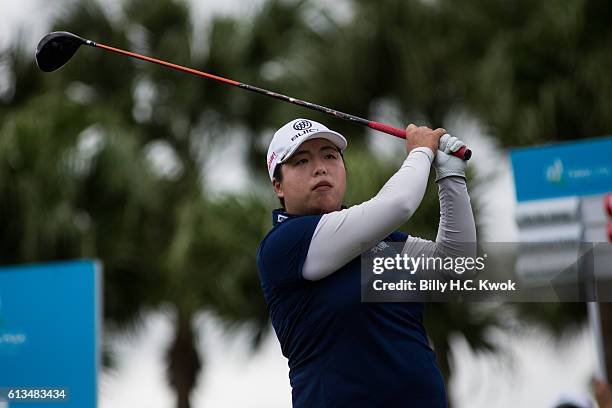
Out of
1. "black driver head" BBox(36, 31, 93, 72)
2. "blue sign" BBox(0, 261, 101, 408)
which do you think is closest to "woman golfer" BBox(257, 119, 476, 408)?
"black driver head" BBox(36, 31, 93, 72)

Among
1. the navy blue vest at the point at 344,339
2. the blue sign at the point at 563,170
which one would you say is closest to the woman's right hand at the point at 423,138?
the navy blue vest at the point at 344,339

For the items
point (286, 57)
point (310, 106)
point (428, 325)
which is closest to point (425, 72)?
point (286, 57)

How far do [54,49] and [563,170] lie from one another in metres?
5.25

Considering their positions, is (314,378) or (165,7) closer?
(314,378)

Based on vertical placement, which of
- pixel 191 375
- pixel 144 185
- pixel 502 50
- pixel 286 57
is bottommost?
pixel 191 375

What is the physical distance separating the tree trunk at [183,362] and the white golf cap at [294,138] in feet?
31.9

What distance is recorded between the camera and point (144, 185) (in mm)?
11141

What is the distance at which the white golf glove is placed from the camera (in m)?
2.94

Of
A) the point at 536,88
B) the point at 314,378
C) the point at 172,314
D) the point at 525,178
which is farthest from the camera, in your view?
the point at 172,314

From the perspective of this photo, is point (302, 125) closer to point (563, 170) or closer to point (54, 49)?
point (54, 49)

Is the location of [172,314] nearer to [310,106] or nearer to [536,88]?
[536,88]

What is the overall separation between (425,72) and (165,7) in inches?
128

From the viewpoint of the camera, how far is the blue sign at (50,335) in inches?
222

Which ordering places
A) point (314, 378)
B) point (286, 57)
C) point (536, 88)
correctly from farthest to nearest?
point (286, 57) < point (536, 88) < point (314, 378)
